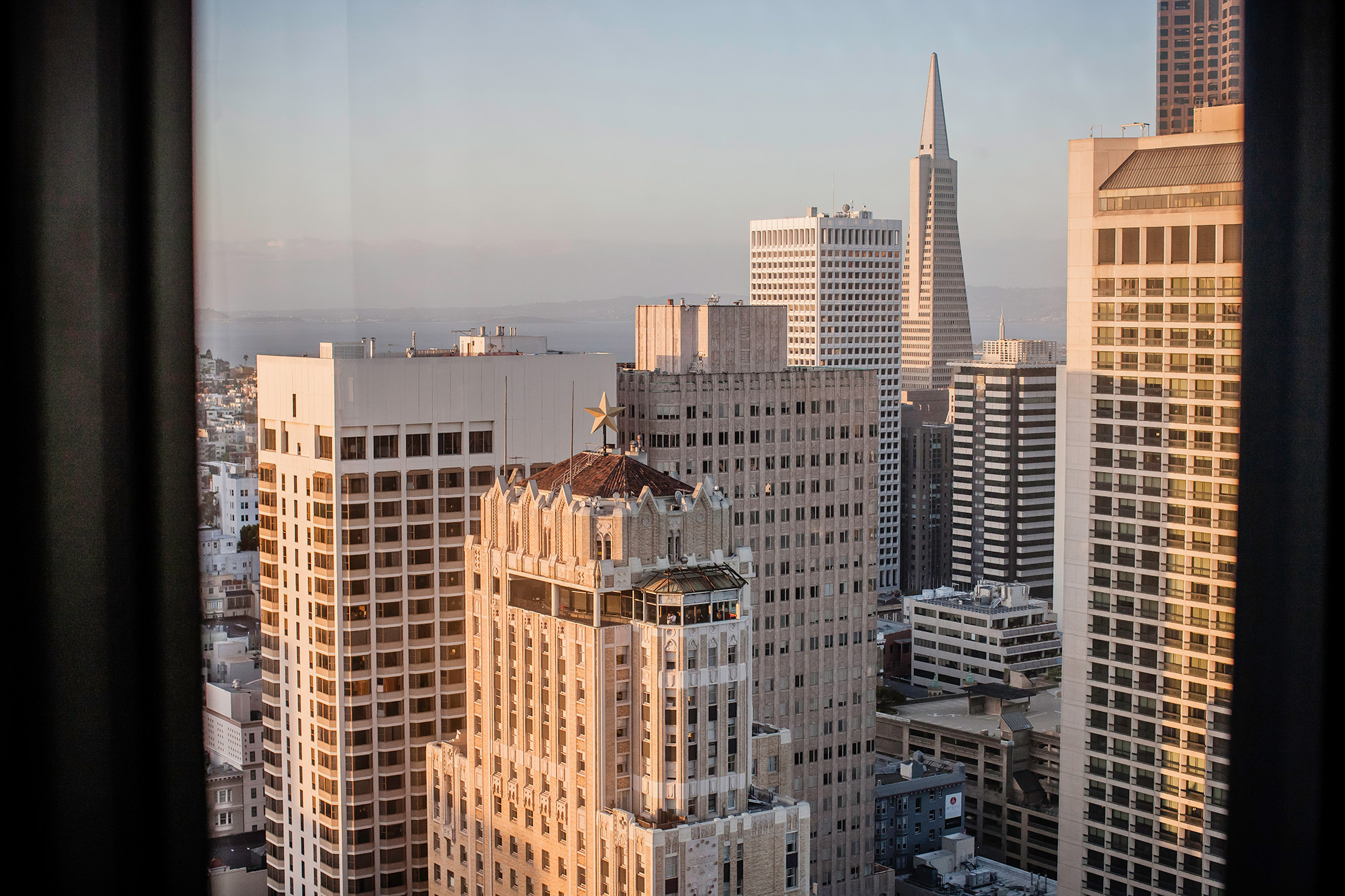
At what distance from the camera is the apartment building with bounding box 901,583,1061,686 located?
1922cm

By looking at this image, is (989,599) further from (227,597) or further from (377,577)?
(227,597)

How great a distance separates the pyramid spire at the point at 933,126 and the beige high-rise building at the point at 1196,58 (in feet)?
52.8

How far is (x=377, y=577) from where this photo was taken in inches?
473

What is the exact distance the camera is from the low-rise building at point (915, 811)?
16125 millimetres

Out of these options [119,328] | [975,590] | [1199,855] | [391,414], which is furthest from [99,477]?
[975,590]

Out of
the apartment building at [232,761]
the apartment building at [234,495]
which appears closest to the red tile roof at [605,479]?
the apartment building at [232,761]

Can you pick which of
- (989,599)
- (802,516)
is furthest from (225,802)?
(989,599)

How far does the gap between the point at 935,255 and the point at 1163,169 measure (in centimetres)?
1435

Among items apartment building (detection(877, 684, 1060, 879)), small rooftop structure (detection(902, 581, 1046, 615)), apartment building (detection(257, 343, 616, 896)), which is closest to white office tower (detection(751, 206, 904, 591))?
small rooftop structure (detection(902, 581, 1046, 615))

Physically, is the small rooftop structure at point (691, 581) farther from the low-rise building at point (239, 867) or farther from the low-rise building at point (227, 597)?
the low-rise building at point (239, 867)

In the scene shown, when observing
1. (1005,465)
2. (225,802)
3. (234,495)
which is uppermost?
(234,495)

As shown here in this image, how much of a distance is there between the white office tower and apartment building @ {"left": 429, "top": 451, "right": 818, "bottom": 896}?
→ 15755mm

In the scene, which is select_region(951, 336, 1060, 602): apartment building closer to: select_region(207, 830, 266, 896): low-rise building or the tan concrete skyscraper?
the tan concrete skyscraper

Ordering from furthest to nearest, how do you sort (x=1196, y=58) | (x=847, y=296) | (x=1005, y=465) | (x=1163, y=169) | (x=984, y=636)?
(x=847, y=296) < (x=984, y=636) < (x=1005, y=465) < (x=1163, y=169) < (x=1196, y=58)
